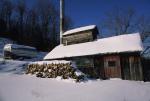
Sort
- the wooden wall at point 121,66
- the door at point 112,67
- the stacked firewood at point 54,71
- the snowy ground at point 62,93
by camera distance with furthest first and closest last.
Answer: the door at point 112,67, the wooden wall at point 121,66, the stacked firewood at point 54,71, the snowy ground at point 62,93

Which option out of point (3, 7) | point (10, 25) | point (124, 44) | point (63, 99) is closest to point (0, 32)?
point (10, 25)

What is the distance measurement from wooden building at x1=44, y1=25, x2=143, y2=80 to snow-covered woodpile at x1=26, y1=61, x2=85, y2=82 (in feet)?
12.5

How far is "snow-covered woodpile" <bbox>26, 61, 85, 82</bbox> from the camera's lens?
626 inches

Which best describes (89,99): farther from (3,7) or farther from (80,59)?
(3,7)

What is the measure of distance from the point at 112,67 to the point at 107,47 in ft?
6.96

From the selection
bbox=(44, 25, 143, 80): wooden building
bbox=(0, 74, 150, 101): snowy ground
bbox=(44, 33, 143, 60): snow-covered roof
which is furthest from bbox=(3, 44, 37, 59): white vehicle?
bbox=(0, 74, 150, 101): snowy ground

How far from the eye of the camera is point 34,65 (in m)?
20.0

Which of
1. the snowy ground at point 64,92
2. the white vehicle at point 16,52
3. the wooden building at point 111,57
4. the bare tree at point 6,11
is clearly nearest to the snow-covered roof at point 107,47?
the wooden building at point 111,57

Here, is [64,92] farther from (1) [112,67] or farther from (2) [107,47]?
(2) [107,47]

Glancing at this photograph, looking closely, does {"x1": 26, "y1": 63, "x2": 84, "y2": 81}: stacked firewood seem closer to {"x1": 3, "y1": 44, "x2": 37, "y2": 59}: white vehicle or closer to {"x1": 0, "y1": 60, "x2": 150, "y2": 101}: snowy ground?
{"x1": 0, "y1": 60, "x2": 150, "y2": 101}: snowy ground

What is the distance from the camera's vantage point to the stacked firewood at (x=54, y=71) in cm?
1611

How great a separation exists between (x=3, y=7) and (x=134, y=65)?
65.6 metres

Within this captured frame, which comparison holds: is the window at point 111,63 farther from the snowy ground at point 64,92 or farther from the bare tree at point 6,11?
the bare tree at point 6,11

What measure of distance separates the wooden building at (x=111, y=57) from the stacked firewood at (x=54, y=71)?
154 inches
